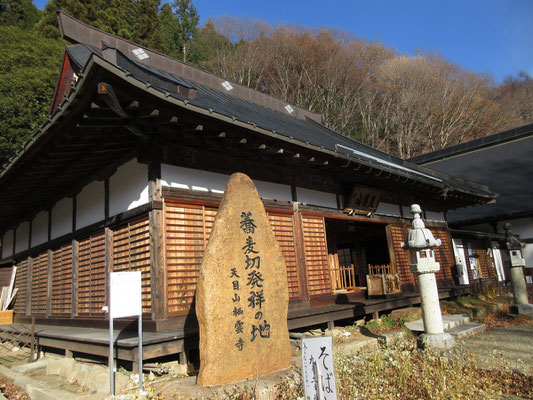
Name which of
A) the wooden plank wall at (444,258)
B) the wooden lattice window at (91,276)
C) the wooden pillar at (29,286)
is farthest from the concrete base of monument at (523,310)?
the wooden pillar at (29,286)

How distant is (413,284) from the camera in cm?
1141

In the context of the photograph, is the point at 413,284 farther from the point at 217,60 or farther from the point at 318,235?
the point at 217,60

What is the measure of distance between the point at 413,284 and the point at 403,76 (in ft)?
83.6

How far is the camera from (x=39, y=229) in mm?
10984

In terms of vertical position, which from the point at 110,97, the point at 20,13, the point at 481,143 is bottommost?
the point at 110,97

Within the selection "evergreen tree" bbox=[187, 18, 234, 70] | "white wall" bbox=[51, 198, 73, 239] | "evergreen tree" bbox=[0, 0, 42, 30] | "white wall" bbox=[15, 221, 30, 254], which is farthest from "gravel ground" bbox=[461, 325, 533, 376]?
"evergreen tree" bbox=[0, 0, 42, 30]

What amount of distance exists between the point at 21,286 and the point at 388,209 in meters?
12.0

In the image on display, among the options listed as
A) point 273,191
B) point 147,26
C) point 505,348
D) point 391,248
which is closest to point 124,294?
point 273,191

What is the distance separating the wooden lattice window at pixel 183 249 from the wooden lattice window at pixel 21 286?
8051mm

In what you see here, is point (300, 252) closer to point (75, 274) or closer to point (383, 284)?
point (383, 284)

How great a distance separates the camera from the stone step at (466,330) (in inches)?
304

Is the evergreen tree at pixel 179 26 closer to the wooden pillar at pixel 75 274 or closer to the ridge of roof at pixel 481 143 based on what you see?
the ridge of roof at pixel 481 143

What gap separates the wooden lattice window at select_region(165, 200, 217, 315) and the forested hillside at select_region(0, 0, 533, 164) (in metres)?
23.7

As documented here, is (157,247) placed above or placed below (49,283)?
above
